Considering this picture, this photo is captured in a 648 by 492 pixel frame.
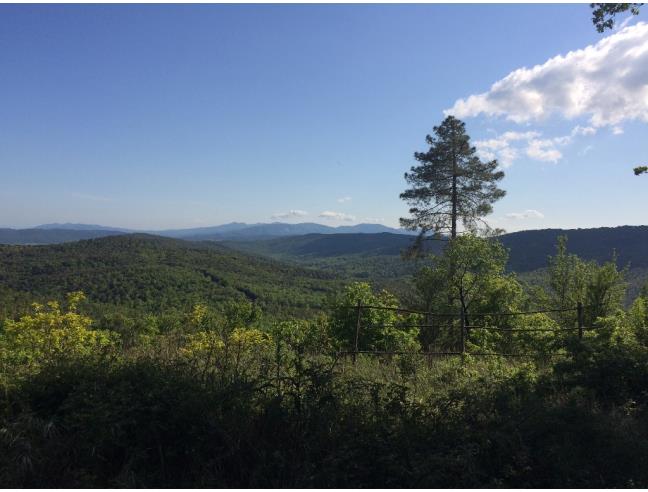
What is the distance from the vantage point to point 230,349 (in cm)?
615

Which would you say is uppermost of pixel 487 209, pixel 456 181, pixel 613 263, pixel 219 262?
pixel 456 181

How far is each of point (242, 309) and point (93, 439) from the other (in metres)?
24.8

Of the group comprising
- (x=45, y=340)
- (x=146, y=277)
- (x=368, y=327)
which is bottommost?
(x=146, y=277)

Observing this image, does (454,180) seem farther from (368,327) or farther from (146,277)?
(146,277)

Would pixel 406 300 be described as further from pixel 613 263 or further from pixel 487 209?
pixel 613 263

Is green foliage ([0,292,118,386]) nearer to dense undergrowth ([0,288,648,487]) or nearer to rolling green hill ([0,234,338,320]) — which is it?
dense undergrowth ([0,288,648,487])

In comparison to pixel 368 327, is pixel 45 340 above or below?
above

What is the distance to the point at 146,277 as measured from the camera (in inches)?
4345

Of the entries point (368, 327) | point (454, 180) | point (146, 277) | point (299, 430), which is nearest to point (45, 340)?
point (299, 430)

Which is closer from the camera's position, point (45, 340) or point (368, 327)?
point (45, 340)

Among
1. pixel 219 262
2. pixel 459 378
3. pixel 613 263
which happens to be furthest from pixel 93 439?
pixel 219 262

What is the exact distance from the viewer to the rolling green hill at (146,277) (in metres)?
92.6

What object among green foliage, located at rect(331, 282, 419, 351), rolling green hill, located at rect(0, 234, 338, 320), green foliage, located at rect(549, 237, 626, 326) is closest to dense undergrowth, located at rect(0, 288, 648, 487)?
green foliage, located at rect(331, 282, 419, 351)

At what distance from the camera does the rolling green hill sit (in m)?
92.6
